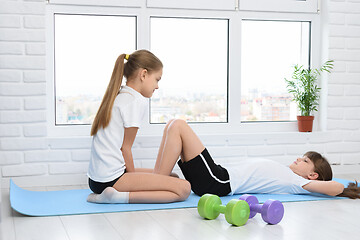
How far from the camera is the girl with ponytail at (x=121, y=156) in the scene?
8.89ft

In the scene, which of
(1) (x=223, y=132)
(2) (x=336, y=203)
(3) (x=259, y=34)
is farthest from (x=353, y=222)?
(3) (x=259, y=34)

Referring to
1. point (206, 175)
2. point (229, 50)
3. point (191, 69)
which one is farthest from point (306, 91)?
point (206, 175)

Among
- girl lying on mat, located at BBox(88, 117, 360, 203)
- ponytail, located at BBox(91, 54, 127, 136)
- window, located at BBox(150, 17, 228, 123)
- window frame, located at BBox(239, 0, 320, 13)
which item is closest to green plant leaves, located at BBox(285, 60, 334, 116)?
window frame, located at BBox(239, 0, 320, 13)

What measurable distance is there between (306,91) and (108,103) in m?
1.77

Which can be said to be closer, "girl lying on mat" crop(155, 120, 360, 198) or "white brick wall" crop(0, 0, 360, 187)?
"girl lying on mat" crop(155, 120, 360, 198)

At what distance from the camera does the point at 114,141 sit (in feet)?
8.89

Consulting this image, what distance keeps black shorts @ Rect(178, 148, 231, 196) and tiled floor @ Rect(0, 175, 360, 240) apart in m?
0.26

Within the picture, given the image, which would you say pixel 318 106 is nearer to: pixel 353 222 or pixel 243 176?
pixel 243 176

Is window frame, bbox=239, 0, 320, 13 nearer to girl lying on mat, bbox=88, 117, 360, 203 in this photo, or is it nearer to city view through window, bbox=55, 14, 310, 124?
city view through window, bbox=55, 14, 310, 124

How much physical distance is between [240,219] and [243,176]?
709 millimetres

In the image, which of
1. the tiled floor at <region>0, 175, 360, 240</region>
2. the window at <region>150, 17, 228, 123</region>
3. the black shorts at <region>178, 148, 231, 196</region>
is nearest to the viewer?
the tiled floor at <region>0, 175, 360, 240</region>

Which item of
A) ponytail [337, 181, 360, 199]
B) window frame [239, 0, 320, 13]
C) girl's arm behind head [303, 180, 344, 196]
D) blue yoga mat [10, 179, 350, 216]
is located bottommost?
blue yoga mat [10, 179, 350, 216]

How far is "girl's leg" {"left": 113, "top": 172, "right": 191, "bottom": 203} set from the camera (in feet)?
8.98

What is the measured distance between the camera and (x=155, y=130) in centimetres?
373
